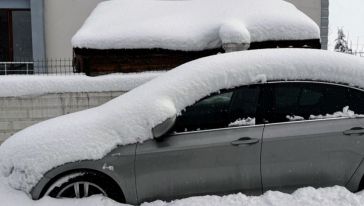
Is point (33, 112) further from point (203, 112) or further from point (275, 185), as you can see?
point (275, 185)

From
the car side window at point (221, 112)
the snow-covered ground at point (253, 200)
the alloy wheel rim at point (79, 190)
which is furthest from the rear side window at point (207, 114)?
the alloy wheel rim at point (79, 190)

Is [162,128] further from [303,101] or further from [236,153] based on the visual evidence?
[303,101]

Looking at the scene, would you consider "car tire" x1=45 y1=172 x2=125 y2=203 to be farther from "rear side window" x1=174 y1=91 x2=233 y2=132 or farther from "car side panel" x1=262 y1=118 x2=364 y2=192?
"car side panel" x1=262 y1=118 x2=364 y2=192

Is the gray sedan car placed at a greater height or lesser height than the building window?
lesser

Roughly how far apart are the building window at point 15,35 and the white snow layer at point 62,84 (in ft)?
19.6

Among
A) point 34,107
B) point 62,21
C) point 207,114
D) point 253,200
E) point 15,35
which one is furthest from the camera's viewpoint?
point 15,35

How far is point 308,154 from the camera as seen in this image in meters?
3.80

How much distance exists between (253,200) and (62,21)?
10.4m

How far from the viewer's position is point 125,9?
1025cm

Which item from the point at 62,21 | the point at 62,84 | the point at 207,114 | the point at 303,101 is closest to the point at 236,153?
the point at 207,114

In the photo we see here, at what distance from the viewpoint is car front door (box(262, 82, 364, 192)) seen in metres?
3.78

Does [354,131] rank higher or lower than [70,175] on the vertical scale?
higher

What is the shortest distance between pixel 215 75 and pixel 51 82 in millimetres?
4688

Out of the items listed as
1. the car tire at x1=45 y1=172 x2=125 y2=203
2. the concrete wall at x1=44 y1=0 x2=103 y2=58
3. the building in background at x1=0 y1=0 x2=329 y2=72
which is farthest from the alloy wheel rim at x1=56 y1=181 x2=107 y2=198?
the concrete wall at x1=44 y1=0 x2=103 y2=58
